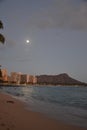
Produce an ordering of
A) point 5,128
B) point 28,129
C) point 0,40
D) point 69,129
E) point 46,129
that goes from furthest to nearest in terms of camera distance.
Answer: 1. point 0,40
2. point 69,129
3. point 46,129
4. point 28,129
5. point 5,128

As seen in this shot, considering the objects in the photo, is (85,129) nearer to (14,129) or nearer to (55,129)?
(55,129)

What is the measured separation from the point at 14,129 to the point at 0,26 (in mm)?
14249

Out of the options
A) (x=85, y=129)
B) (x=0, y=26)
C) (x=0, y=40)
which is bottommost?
(x=85, y=129)

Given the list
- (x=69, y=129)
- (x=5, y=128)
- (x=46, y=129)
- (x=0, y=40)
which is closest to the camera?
(x=5, y=128)

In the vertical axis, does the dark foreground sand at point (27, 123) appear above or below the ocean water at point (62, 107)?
above

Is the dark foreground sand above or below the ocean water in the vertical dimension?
above

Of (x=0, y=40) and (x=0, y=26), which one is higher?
(x=0, y=26)

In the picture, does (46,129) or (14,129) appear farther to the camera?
(46,129)

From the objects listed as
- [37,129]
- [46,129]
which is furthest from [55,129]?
[37,129]

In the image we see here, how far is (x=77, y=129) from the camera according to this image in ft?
39.9

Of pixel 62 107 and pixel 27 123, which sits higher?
pixel 27 123

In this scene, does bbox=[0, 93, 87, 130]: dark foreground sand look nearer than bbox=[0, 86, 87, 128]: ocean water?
Yes

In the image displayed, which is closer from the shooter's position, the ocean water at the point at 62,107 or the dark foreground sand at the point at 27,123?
the dark foreground sand at the point at 27,123

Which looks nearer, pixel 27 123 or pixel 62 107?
pixel 27 123
